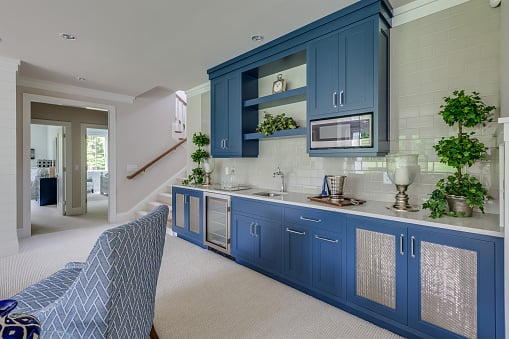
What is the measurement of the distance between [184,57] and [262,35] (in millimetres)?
1166

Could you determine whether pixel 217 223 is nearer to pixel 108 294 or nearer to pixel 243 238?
pixel 243 238

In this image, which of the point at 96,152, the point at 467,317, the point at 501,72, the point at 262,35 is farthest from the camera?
the point at 96,152

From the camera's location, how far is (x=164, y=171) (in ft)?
20.3

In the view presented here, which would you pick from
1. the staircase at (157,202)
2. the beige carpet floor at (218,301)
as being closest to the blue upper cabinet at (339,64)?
the beige carpet floor at (218,301)

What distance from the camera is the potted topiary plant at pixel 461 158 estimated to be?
73.0 inches

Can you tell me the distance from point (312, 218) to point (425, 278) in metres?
0.94

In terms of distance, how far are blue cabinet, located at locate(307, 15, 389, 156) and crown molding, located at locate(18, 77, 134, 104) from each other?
13.8ft

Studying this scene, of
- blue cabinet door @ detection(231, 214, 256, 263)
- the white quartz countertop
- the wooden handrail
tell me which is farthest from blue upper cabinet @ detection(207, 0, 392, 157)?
the wooden handrail

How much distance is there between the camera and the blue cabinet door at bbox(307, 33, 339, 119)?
2629 millimetres

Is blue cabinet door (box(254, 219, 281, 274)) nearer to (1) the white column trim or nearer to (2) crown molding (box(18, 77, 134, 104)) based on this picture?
(1) the white column trim

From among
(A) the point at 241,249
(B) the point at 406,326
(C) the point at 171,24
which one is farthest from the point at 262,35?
(B) the point at 406,326

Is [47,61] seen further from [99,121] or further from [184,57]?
[99,121]

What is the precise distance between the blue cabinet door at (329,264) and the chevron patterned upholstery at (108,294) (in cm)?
149

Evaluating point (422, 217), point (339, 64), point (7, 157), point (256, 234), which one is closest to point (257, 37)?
point (339, 64)
